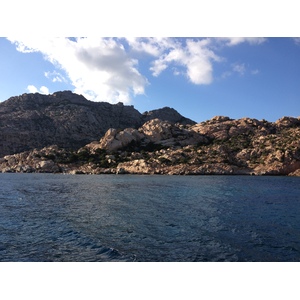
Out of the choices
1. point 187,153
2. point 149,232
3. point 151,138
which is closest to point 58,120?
point 151,138

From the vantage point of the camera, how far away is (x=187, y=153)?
277 ft

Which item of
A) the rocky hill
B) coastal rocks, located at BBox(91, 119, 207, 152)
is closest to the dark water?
the rocky hill

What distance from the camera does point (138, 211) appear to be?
2169cm

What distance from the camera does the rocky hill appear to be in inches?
2896

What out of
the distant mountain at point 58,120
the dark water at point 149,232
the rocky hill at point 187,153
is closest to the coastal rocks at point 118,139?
the rocky hill at point 187,153

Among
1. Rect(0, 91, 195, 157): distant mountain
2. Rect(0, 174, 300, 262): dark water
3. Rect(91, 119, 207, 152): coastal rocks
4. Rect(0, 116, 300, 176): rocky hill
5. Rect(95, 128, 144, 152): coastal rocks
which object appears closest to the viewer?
Rect(0, 174, 300, 262): dark water

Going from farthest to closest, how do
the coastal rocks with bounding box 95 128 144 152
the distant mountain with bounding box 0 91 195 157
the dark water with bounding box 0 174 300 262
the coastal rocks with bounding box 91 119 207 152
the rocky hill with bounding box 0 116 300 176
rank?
the distant mountain with bounding box 0 91 195 157 → the coastal rocks with bounding box 91 119 207 152 → the coastal rocks with bounding box 95 128 144 152 → the rocky hill with bounding box 0 116 300 176 → the dark water with bounding box 0 174 300 262

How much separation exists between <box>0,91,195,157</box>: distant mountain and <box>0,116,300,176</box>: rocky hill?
32.0 metres

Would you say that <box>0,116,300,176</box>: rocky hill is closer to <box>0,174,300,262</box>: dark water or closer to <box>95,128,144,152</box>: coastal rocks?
<box>95,128,144,152</box>: coastal rocks

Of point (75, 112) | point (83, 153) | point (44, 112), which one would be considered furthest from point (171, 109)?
point (83, 153)

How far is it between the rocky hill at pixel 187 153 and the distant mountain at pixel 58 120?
32.0m

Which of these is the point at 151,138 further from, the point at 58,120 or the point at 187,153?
the point at 58,120

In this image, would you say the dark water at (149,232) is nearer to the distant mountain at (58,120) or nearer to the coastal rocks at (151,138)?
the coastal rocks at (151,138)

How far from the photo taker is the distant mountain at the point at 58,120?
123m
